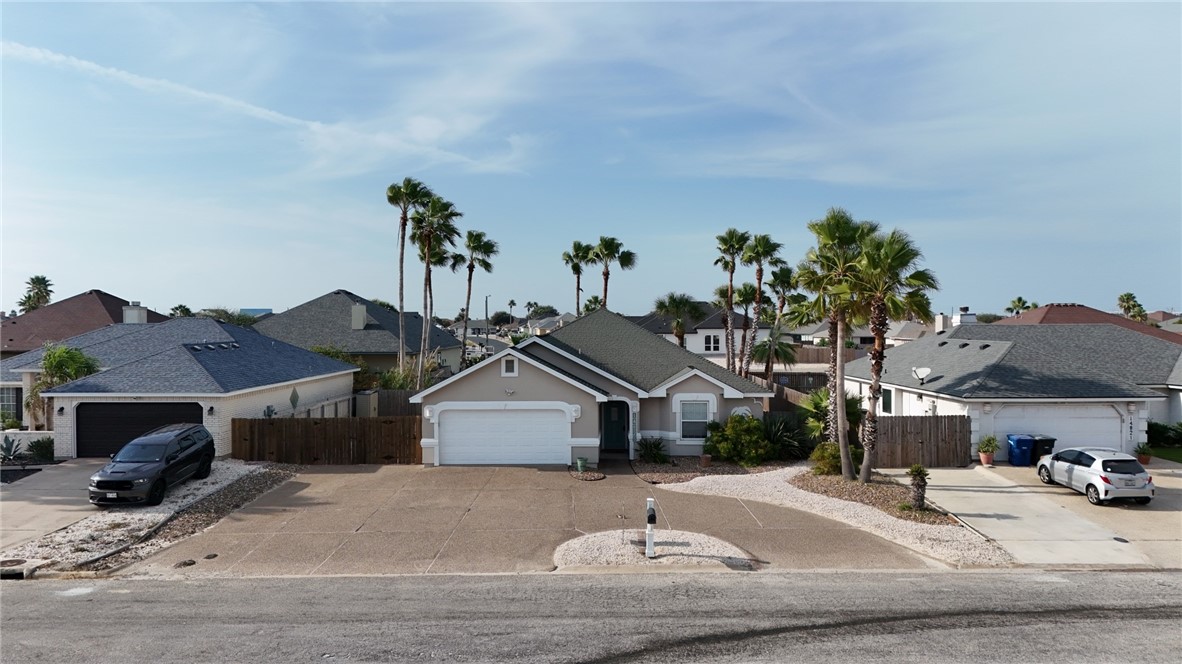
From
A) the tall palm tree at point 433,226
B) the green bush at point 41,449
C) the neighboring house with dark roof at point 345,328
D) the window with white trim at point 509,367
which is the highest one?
the tall palm tree at point 433,226

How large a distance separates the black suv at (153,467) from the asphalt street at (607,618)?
4.32m

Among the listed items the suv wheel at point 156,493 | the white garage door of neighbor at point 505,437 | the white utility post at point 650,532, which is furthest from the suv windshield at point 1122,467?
the suv wheel at point 156,493

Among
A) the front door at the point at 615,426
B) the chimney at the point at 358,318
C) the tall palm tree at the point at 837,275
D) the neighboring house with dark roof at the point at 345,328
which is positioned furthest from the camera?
the chimney at the point at 358,318

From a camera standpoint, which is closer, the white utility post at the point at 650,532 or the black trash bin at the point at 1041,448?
the white utility post at the point at 650,532

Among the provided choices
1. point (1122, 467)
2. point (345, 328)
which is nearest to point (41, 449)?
point (345, 328)

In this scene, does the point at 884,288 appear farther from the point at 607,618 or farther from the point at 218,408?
the point at 218,408

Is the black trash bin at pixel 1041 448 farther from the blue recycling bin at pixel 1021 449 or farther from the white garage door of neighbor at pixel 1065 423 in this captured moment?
the white garage door of neighbor at pixel 1065 423

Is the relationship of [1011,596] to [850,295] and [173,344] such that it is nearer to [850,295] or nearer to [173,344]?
[850,295]

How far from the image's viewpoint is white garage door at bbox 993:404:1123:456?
22.6 meters

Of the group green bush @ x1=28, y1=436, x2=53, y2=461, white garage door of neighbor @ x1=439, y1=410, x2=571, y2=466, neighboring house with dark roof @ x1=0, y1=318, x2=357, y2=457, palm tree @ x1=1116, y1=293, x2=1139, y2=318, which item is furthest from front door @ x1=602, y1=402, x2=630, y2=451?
palm tree @ x1=1116, y1=293, x2=1139, y2=318

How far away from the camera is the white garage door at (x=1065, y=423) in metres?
22.6

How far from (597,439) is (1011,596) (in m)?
13.3

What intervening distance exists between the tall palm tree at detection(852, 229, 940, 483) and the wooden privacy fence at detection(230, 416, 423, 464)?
48.3 feet

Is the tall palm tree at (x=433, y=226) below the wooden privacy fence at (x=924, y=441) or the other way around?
the other way around
